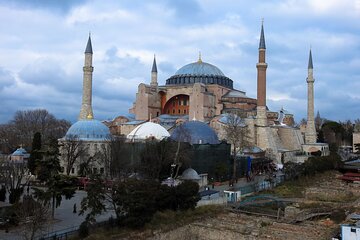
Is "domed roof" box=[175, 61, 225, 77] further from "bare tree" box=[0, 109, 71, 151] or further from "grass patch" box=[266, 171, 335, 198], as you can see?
"grass patch" box=[266, 171, 335, 198]

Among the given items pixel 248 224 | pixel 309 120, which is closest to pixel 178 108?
pixel 309 120

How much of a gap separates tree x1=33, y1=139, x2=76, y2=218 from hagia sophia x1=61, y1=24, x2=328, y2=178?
11035 mm

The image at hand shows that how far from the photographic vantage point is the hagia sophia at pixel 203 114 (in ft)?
99.3

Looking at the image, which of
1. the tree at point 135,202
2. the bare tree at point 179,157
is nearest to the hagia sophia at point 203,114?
the bare tree at point 179,157

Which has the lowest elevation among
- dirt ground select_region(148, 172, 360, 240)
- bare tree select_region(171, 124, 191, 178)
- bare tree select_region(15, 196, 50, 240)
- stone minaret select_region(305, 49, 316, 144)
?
dirt ground select_region(148, 172, 360, 240)

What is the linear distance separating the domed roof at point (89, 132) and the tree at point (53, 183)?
1061cm

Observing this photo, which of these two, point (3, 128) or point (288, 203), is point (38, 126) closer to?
point (3, 128)

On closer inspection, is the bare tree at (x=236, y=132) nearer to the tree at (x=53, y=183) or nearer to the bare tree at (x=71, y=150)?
the bare tree at (x=71, y=150)

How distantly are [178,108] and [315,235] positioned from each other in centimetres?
3065

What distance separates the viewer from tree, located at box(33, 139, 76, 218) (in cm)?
1521

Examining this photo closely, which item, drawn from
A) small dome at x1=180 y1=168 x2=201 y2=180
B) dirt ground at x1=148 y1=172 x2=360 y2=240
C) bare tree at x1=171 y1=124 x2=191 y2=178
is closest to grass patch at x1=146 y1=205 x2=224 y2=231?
dirt ground at x1=148 y1=172 x2=360 y2=240

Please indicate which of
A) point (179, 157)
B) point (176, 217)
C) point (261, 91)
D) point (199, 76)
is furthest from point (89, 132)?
point (199, 76)

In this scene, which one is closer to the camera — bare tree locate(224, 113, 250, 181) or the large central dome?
bare tree locate(224, 113, 250, 181)

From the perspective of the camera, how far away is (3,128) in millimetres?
51125
